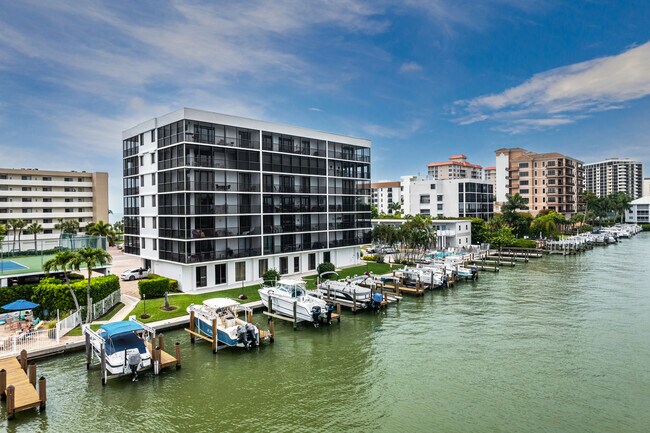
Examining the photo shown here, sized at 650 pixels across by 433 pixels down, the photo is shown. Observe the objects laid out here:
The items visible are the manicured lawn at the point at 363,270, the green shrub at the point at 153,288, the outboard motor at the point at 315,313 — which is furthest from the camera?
the manicured lawn at the point at 363,270

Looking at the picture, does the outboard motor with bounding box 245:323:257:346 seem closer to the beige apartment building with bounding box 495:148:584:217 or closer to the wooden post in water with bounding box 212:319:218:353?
the wooden post in water with bounding box 212:319:218:353

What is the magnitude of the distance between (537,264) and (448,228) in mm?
18802

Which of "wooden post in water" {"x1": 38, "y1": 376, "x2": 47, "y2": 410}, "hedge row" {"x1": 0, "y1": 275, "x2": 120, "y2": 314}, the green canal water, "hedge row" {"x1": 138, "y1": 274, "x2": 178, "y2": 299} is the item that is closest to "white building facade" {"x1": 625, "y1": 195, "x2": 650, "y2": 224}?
the green canal water

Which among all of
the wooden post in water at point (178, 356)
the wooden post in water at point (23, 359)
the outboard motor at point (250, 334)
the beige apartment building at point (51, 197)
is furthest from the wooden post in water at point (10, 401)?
the beige apartment building at point (51, 197)

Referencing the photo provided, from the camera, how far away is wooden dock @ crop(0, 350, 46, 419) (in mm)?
18562

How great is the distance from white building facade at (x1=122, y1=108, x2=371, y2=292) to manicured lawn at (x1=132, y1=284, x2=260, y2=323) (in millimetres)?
2252

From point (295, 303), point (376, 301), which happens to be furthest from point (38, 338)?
point (376, 301)

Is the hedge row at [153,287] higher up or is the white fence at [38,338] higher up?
the hedge row at [153,287]

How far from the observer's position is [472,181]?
316 ft

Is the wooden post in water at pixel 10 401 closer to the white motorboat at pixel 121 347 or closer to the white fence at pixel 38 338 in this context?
the white motorboat at pixel 121 347

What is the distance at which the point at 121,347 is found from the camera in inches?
933

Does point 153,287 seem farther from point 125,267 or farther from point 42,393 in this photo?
point 125,267

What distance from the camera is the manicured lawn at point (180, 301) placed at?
107ft

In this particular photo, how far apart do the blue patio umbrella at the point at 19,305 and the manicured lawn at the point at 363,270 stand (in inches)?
991
